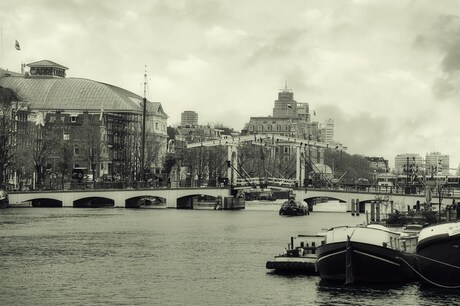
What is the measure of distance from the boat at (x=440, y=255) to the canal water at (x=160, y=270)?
2.08 feet

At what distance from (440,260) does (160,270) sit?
17.0 metres

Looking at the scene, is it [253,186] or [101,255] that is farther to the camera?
[253,186]

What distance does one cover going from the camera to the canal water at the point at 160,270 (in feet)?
169

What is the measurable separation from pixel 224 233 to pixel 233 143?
71.2m

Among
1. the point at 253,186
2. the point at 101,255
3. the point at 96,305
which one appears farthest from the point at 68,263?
the point at 253,186

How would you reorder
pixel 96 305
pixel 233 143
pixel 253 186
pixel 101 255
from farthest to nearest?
1. pixel 233 143
2. pixel 253 186
3. pixel 101 255
4. pixel 96 305

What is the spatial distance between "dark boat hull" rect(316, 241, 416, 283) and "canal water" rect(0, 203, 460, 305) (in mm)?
602

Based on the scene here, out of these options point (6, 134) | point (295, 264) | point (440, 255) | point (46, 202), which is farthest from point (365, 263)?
point (46, 202)

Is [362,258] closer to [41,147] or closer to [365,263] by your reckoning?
[365,263]

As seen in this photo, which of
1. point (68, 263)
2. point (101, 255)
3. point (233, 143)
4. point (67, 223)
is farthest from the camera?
point (233, 143)

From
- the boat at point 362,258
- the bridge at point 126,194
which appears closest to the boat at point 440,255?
the boat at point 362,258

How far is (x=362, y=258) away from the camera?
53.7 m

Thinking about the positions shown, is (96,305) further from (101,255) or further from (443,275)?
(101,255)

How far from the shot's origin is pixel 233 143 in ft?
541
